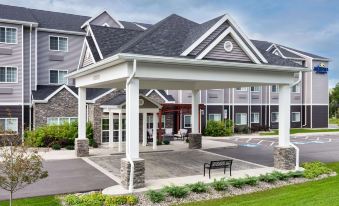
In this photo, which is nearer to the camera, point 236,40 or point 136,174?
point 136,174

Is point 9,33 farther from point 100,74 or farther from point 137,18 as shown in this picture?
point 137,18

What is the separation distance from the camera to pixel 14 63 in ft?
86.7

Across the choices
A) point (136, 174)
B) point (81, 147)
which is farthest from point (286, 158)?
point (81, 147)

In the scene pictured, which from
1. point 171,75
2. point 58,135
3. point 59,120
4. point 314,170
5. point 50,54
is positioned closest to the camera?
point 171,75

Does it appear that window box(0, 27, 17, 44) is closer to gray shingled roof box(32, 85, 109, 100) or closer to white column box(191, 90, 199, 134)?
gray shingled roof box(32, 85, 109, 100)

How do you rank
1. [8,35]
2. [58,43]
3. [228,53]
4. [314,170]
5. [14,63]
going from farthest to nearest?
[58,43] → [14,63] → [8,35] → [314,170] → [228,53]

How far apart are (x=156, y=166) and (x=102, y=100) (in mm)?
9833

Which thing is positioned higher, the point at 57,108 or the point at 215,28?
the point at 215,28

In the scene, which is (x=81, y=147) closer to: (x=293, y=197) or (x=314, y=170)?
(x=314, y=170)

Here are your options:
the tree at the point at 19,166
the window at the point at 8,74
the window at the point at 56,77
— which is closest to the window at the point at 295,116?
the window at the point at 56,77

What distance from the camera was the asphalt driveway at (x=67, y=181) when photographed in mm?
12413

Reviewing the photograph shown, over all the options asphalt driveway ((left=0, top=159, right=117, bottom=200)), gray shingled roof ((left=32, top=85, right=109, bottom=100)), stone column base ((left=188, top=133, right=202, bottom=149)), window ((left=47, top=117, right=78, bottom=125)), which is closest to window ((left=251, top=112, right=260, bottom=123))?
stone column base ((left=188, top=133, right=202, bottom=149))

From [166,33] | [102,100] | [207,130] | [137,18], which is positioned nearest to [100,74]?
[166,33]

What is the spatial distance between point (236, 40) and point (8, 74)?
19.7 m
